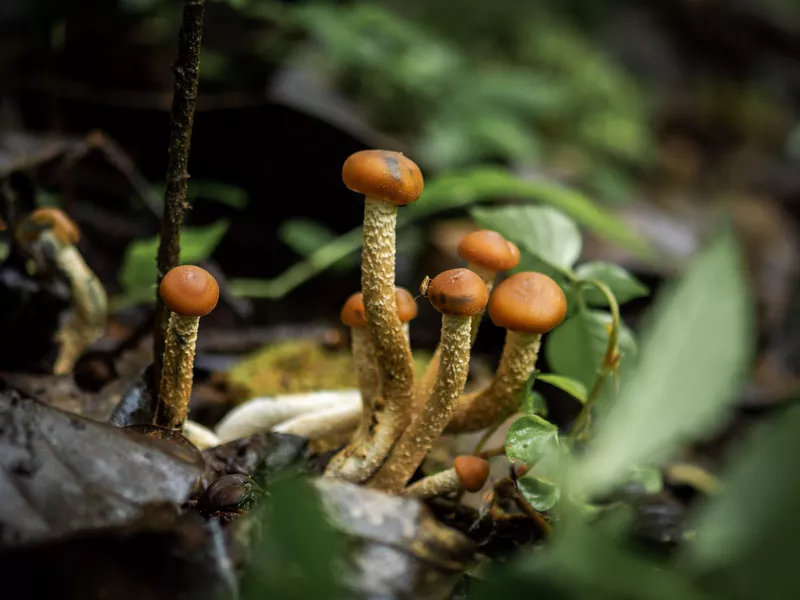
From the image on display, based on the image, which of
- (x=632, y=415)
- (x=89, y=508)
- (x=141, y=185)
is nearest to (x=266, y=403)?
(x=89, y=508)

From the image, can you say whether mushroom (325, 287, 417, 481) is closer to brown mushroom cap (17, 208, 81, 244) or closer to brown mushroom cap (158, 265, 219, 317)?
brown mushroom cap (158, 265, 219, 317)

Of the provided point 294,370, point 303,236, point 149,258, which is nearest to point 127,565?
point 149,258

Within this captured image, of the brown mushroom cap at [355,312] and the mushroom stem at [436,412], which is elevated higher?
the brown mushroom cap at [355,312]

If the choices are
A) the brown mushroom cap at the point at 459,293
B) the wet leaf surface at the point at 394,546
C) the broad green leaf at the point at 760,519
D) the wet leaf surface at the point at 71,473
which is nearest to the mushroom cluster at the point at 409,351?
the brown mushroom cap at the point at 459,293


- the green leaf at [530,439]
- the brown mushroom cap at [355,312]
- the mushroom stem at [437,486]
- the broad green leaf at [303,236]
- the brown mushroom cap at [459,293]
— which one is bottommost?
the mushroom stem at [437,486]

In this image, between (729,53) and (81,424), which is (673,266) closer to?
(81,424)

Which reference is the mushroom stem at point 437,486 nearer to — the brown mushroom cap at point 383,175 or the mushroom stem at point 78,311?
the brown mushroom cap at point 383,175

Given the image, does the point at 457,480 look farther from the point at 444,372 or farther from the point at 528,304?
the point at 528,304

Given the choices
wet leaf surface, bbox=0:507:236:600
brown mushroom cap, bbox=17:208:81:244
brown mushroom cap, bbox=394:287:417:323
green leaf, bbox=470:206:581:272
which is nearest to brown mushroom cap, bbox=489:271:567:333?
brown mushroom cap, bbox=394:287:417:323
